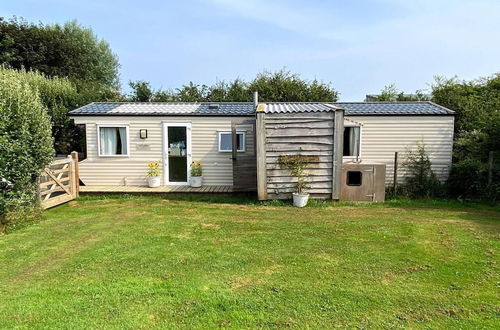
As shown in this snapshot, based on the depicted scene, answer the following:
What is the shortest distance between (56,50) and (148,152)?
1662cm

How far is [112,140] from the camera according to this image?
10.3 metres

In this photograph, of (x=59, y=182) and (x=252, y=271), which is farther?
(x=59, y=182)

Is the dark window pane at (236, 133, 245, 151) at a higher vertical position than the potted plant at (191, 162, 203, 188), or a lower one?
higher

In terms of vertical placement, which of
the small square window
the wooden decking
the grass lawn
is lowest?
the grass lawn

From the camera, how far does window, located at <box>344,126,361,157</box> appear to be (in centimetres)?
984

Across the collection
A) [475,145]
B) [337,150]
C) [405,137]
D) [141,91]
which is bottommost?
[337,150]

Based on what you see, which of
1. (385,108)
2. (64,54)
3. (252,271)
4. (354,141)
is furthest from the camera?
(64,54)

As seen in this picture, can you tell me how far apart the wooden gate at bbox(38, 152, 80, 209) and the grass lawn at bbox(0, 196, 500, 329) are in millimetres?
1086

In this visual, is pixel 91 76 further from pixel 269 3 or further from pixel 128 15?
pixel 269 3

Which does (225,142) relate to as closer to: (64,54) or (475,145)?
(475,145)

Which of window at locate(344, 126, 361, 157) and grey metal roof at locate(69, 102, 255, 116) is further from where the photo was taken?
grey metal roof at locate(69, 102, 255, 116)

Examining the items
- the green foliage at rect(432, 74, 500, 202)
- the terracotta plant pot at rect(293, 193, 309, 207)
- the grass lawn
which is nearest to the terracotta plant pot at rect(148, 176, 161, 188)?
the grass lawn

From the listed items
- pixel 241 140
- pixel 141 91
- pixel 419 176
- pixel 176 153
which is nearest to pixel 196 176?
pixel 176 153

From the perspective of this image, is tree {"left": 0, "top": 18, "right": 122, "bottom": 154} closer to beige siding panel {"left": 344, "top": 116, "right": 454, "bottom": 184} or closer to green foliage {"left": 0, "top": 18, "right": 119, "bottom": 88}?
green foliage {"left": 0, "top": 18, "right": 119, "bottom": 88}
